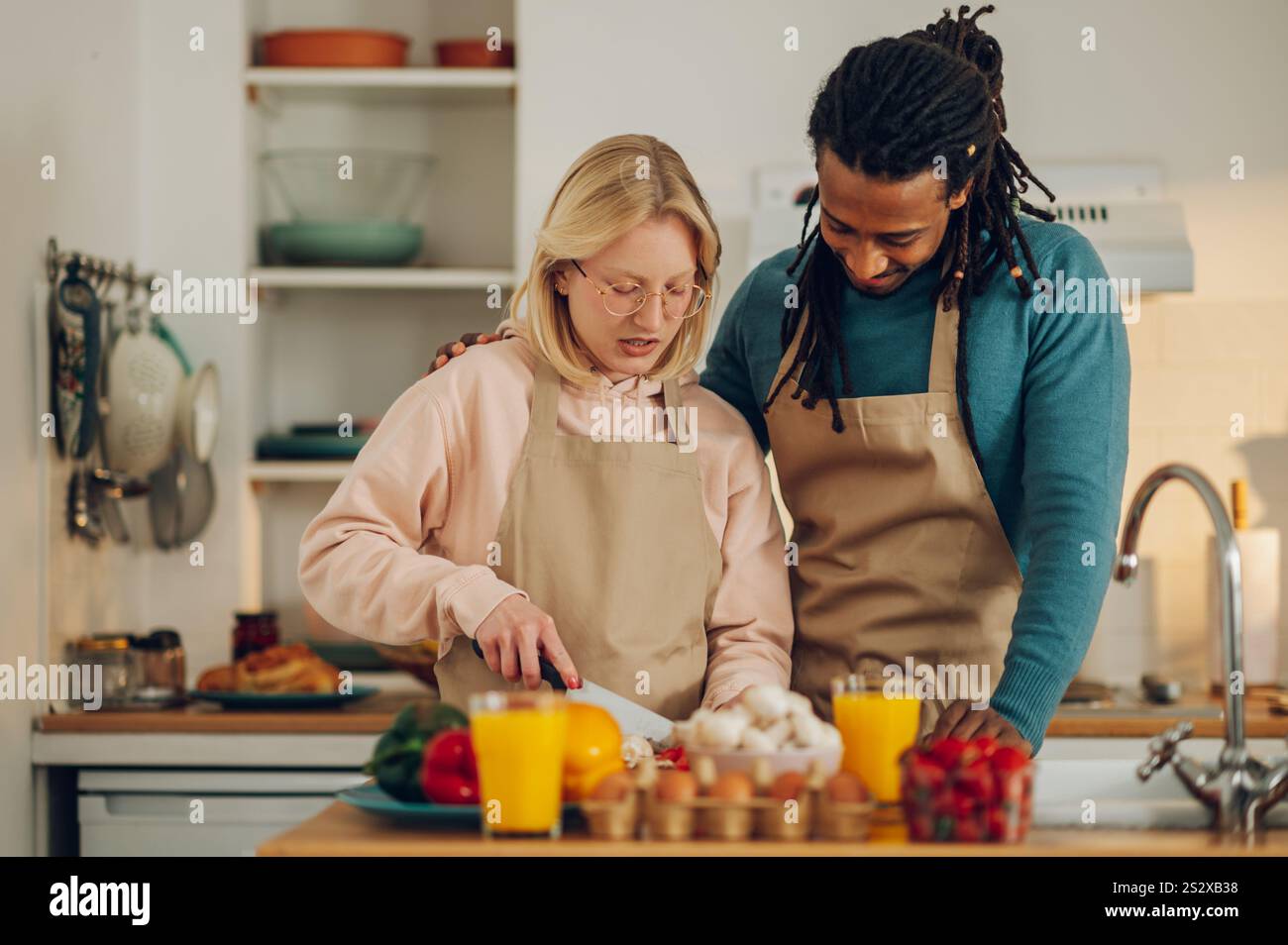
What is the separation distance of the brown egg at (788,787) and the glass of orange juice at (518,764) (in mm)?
160

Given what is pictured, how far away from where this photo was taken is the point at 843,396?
1.74 m

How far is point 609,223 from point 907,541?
50 cm

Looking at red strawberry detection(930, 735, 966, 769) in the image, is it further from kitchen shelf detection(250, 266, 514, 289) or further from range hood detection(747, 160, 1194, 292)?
kitchen shelf detection(250, 266, 514, 289)

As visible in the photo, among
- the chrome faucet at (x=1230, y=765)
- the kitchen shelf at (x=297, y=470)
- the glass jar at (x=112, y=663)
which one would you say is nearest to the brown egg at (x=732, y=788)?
the chrome faucet at (x=1230, y=765)

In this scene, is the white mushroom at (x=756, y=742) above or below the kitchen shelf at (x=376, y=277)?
below

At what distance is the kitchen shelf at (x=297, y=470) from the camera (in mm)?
3111

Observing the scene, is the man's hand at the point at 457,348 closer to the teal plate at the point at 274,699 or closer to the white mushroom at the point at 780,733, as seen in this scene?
the white mushroom at the point at 780,733

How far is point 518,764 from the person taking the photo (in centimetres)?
108

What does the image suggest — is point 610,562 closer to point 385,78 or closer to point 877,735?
point 877,735

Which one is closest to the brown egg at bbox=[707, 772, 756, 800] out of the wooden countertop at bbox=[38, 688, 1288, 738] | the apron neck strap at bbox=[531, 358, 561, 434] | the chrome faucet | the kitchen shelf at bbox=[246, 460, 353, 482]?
the chrome faucet

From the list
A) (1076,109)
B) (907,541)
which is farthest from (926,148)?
(1076,109)

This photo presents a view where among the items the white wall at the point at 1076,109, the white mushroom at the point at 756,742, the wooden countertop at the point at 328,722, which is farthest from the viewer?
the white wall at the point at 1076,109
